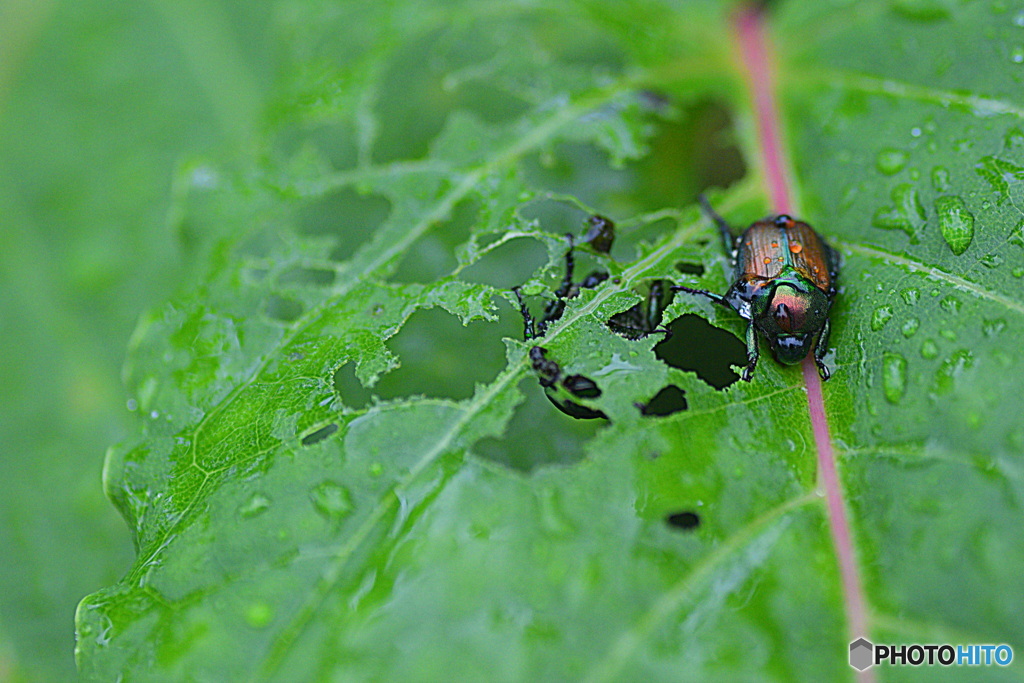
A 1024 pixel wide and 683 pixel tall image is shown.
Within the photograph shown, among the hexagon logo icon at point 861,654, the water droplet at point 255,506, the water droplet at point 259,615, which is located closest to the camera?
the hexagon logo icon at point 861,654

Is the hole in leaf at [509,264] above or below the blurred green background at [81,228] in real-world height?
below

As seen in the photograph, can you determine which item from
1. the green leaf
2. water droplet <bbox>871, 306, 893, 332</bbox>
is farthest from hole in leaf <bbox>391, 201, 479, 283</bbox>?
water droplet <bbox>871, 306, 893, 332</bbox>

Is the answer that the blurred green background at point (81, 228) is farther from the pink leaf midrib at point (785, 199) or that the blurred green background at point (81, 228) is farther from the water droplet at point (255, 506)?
the pink leaf midrib at point (785, 199)

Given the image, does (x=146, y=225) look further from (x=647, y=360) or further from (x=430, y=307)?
(x=647, y=360)

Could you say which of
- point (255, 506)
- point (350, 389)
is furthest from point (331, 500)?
point (350, 389)

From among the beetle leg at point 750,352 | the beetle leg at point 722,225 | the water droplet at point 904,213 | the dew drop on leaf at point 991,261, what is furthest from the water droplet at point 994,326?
the beetle leg at point 722,225

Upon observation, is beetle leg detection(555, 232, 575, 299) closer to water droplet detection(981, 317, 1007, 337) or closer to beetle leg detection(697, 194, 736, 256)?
beetle leg detection(697, 194, 736, 256)
